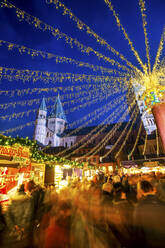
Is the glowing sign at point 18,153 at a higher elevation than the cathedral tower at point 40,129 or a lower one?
lower

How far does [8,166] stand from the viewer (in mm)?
7555

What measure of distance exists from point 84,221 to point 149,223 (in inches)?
43.7

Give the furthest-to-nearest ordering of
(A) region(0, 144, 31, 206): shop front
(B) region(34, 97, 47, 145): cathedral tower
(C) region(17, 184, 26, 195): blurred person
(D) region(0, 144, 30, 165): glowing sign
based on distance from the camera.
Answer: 1. (B) region(34, 97, 47, 145): cathedral tower
2. (A) region(0, 144, 31, 206): shop front
3. (D) region(0, 144, 30, 165): glowing sign
4. (C) region(17, 184, 26, 195): blurred person

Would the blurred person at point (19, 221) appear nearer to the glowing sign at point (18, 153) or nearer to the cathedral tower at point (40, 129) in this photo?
the glowing sign at point (18, 153)

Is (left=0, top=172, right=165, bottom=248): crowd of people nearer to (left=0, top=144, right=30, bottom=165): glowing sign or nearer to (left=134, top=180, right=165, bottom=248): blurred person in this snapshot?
(left=134, top=180, right=165, bottom=248): blurred person

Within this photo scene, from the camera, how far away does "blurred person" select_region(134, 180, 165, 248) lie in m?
1.82

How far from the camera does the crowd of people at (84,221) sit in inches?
55.5

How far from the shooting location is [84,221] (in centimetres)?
152

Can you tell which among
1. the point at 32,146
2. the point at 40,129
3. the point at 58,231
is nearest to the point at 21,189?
the point at 58,231

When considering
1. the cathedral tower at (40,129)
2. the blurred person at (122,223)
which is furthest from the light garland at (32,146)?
the cathedral tower at (40,129)

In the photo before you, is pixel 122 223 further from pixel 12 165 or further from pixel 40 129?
pixel 40 129

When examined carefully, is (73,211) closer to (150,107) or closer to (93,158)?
(150,107)

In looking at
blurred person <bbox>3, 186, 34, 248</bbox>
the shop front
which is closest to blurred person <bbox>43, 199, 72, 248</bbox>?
blurred person <bbox>3, 186, 34, 248</bbox>

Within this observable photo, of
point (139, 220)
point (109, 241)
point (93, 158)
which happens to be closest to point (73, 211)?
point (109, 241)
